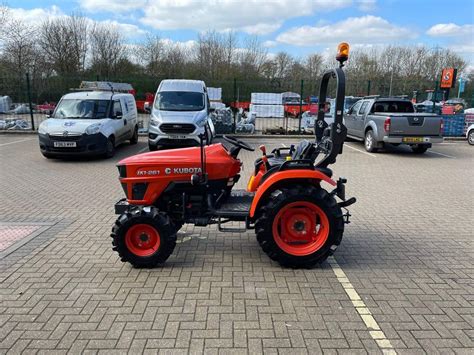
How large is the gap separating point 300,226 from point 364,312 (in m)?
1.14

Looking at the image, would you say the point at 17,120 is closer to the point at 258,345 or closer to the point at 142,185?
the point at 142,185

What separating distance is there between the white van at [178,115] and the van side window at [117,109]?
100 cm

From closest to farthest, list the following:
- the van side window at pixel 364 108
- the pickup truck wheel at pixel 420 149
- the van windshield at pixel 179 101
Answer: the van windshield at pixel 179 101 < the pickup truck wheel at pixel 420 149 < the van side window at pixel 364 108

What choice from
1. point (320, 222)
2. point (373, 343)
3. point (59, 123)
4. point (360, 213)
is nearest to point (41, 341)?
point (373, 343)

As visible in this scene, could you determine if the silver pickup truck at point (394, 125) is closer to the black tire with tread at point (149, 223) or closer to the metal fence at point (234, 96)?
the metal fence at point (234, 96)

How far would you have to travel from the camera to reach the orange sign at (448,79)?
1803 centimetres

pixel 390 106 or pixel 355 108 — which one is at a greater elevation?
pixel 390 106

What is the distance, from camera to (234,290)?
3.63 m

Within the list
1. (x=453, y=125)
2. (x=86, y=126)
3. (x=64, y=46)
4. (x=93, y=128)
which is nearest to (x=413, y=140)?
(x=453, y=125)

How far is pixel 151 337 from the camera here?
2.90m

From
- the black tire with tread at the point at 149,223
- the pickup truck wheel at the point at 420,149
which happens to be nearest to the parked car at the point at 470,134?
the pickup truck wheel at the point at 420,149

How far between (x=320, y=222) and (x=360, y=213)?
91.3 inches

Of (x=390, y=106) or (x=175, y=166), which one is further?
(x=390, y=106)

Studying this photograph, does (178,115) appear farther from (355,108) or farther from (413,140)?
(413,140)
